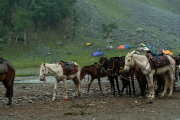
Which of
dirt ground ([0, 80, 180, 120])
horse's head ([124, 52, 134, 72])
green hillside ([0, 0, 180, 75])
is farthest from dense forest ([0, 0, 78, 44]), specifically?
horse's head ([124, 52, 134, 72])

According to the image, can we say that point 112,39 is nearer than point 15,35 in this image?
No

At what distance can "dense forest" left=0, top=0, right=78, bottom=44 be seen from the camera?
64.6 m

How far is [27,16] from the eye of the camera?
222ft

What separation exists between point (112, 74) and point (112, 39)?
208 ft

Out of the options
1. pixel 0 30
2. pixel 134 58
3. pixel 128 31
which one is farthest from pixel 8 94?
pixel 128 31

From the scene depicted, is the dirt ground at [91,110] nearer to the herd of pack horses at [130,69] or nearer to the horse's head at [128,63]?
the herd of pack horses at [130,69]

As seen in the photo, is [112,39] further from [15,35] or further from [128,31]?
[15,35]

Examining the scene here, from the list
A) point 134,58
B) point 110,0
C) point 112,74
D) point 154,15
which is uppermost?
point 110,0

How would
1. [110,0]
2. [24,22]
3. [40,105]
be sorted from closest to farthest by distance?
[40,105] → [24,22] → [110,0]

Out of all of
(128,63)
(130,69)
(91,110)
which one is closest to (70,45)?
(130,69)

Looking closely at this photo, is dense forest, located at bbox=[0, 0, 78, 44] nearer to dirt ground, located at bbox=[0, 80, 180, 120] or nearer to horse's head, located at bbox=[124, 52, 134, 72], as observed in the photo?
dirt ground, located at bbox=[0, 80, 180, 120]

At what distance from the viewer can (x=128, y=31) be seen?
8475cm

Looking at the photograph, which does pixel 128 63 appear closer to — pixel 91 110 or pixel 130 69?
pixel 130 69

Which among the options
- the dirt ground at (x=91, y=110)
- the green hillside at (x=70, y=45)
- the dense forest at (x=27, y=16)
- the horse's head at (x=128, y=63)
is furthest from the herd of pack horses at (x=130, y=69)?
the dense forest at (x=27, y=16)
